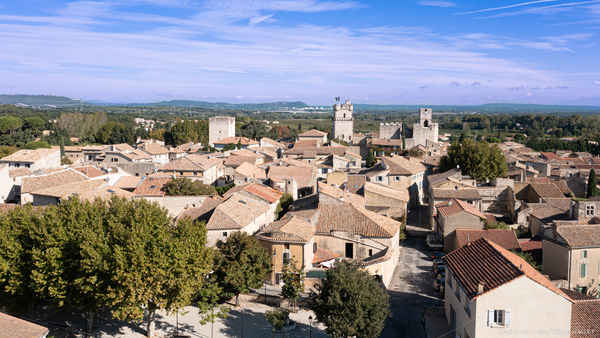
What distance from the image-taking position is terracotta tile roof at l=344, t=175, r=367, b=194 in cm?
4191

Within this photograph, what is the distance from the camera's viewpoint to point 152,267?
19344mm

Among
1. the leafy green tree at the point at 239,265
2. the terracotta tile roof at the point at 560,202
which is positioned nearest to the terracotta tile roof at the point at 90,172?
the leafy green tree at the point at 239,265

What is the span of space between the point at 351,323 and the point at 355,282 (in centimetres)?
169

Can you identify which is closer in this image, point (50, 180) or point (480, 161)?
point (50, 180)

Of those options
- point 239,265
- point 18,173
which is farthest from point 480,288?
point 18,173

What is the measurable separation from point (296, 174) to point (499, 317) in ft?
107

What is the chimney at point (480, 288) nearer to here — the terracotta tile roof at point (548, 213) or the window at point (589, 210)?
the terracotta tile roof at point (548, 213)

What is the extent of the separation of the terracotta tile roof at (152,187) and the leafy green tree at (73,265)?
703 inches

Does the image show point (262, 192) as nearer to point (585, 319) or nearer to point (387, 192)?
point (387, 192)

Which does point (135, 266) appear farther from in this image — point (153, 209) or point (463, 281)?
point (463, 281)

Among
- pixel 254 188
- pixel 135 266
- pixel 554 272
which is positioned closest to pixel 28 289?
pixel 135 266

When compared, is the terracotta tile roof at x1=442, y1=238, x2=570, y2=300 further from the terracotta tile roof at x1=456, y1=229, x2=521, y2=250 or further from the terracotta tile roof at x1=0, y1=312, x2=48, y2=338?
the terracotta tile roof at x1=0, y1=312, x2=48, y2=338

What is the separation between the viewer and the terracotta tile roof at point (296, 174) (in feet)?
157

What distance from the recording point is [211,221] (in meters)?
28.9
